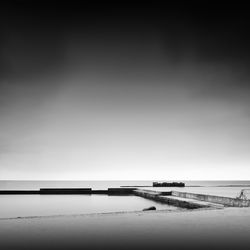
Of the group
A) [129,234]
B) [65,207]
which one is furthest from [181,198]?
[129,234]

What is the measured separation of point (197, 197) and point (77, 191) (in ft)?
119

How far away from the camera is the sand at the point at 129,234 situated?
Answer: 20.5 ft

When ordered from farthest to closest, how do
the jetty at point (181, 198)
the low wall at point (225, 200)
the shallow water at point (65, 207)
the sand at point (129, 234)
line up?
the shallow water at point (65, 207) < the jetty at point (181, 198) < the low wall at point (225, 200) < the sand at point (129, 234)

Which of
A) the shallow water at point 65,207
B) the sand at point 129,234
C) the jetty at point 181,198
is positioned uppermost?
the sand at point 129,234

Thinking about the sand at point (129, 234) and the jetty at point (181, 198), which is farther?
the jetty at point (181, 198)

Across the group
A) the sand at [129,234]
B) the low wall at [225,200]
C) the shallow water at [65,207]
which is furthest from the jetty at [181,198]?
the sand at [129,234]

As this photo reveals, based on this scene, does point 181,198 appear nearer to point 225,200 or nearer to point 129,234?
point 225,200

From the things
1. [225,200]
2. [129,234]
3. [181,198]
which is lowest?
[181,198]

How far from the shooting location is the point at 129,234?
738cm

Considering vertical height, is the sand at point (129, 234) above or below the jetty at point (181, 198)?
above

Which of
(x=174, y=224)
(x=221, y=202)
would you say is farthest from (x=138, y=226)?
(x=221, y=202)

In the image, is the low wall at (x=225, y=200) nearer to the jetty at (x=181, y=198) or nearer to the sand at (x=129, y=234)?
the jetty at (x=181, y=198)

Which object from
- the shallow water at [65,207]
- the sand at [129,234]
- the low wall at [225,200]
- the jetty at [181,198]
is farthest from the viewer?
the shallow water at [65,207]

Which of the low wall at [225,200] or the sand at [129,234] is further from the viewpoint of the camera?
the low wall at [225,200]
